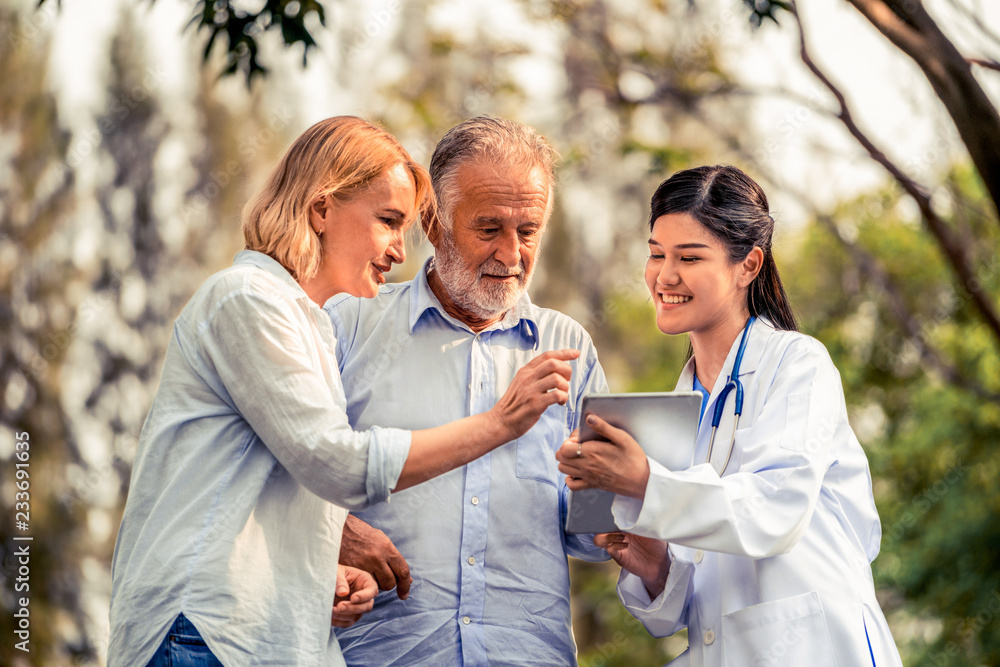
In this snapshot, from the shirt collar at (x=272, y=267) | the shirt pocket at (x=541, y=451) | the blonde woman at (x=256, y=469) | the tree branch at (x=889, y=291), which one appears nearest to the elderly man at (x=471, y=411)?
the shirt pocket at (x=541, y=451)

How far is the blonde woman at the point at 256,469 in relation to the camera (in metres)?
2.12

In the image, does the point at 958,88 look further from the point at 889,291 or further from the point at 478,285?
the point at 889,291

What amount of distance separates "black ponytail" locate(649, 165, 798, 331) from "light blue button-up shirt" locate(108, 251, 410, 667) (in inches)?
43.9

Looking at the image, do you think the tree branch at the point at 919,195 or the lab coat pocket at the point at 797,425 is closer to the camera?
the lab coat pocket at the point at 797,425

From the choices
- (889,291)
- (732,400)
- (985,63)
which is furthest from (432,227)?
(889,291)

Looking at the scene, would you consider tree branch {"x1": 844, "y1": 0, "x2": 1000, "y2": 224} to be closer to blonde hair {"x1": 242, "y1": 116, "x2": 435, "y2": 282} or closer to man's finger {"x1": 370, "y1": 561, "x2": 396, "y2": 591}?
blonde hair {"x1": 242, "y1": 116, "x2": 435, "y2": 282}

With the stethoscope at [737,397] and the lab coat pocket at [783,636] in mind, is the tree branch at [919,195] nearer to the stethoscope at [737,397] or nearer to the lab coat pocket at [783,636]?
the stethoscope at [737,397]

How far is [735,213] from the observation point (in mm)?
2826

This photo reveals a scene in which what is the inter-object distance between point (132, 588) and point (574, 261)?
16451 millimetres

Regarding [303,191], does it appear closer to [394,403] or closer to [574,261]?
[394,403]

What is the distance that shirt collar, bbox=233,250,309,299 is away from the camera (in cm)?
239

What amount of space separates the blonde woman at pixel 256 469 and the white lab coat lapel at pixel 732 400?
54 cm

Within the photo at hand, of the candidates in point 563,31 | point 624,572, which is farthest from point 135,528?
point 563,31

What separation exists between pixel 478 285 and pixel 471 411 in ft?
1.35
